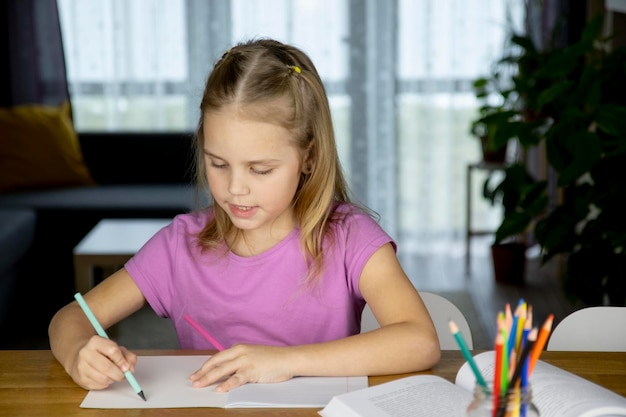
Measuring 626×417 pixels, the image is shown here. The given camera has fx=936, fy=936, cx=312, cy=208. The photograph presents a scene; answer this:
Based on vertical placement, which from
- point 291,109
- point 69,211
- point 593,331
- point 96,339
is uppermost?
point 291,109

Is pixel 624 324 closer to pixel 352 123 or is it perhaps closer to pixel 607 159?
pixel 607 159

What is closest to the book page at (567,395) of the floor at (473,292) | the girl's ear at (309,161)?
the girl's ear at (309,161)

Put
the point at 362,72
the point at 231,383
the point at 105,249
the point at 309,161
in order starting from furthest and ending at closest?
the point at 362,72 < the point at 105,249 < the point at 309,161 < the point at 231,383

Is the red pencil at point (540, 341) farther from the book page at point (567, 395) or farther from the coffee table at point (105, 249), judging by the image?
the coffee table at point (105, 249)

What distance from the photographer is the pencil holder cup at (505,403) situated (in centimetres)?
82

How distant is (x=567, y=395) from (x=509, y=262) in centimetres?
296

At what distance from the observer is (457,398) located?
3.71 feet

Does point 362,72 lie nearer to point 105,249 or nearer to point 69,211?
point 69,211

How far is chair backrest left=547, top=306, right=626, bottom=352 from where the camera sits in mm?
1515

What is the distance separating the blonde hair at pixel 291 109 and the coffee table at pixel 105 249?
5.72 ft

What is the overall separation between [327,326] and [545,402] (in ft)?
1.69

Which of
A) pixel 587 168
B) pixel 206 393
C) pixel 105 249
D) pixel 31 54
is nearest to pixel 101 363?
pixel 206 393

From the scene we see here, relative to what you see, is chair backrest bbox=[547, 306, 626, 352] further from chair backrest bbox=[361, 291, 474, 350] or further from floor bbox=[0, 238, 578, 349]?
floor bbox=[0, 238, 578, 349]

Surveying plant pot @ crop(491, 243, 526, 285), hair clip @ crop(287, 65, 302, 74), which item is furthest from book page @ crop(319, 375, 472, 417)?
plant pot @ crop(491, 243, 526, 285)
